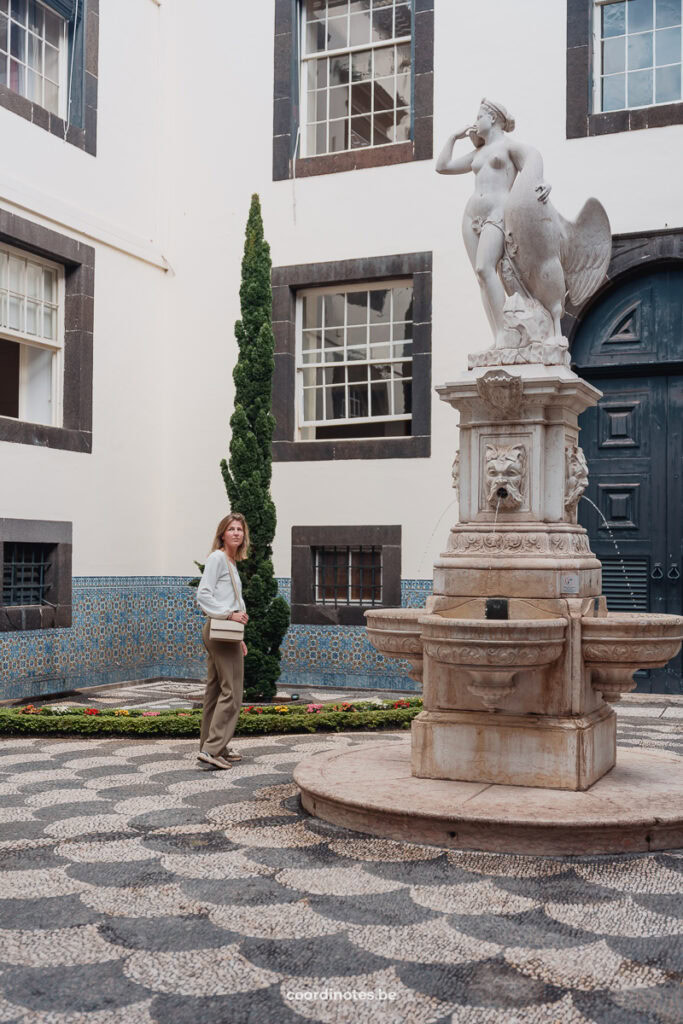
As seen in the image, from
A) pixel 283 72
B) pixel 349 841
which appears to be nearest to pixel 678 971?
pixel 349 841

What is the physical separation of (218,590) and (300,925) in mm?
3022

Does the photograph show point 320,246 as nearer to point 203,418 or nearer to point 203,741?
point 203,418

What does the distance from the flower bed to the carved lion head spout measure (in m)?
2.91

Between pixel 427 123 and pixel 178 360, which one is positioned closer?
pixel 427 123

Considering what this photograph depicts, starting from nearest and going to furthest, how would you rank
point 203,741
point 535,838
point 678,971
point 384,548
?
point 678,971, point 535,838, point 203,741, point 384,548

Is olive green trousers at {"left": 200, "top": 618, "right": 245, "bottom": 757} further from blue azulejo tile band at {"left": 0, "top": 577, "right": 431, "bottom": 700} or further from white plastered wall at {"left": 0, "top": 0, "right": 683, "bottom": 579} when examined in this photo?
white plastered wall at {"left": 0, "top": 0, "right": 683, "bottom": 579}

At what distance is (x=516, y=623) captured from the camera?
190 inches

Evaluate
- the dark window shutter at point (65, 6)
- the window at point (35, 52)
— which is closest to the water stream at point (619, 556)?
the window at point (35, 52)

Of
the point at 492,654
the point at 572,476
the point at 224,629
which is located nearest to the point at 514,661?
the point at 492,654

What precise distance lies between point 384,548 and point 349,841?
6171mm

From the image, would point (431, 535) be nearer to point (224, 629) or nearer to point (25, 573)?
point (25, 573)

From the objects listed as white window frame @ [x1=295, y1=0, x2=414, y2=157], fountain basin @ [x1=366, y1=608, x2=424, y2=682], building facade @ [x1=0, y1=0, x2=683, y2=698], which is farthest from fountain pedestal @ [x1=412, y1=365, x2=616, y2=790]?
white window frame @ [x1=295, y1=0, x2=414, y2=157]

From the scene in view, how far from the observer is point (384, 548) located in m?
10.8

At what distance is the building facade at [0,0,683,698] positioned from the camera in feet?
32.6
